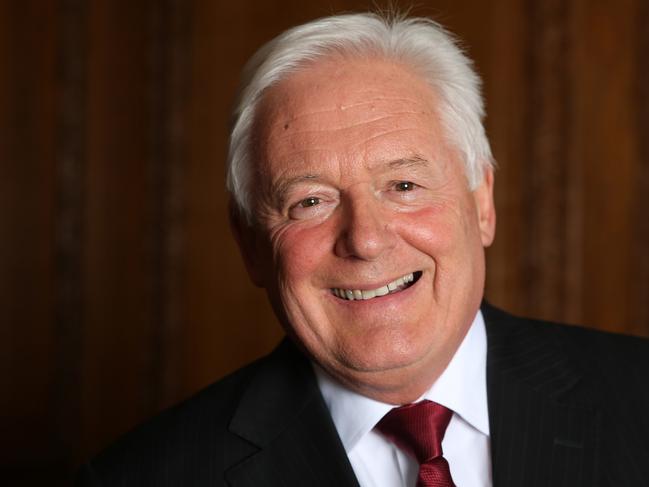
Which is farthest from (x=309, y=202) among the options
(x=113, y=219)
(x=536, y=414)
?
(x=113, y=219)

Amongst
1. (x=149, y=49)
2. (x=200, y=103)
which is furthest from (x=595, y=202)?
(x=149, y=49)

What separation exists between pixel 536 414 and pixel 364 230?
1.81ft

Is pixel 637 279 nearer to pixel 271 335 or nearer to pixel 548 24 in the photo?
pixel 548 24

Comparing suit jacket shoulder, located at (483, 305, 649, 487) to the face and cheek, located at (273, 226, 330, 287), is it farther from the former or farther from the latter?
cheek, located at (273, 226, 330, 287)

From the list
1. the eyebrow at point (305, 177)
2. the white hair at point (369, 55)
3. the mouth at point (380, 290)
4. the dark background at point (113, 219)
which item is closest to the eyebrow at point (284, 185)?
the eyebrow at point (305, 177)

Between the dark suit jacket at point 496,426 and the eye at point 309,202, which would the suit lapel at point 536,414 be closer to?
the dark suit jacket at point 496,426

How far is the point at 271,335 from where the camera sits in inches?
169

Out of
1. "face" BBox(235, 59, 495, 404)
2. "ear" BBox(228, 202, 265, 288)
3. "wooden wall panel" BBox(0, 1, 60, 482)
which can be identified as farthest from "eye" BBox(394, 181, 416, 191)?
"wooden wall panel" BBox(0, 1, 60, 482)

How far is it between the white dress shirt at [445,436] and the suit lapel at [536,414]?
42 mm

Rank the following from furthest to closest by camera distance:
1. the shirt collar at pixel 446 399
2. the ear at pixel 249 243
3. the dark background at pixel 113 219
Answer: the dark background at pixel 113 219 < the ear at pixel 249 243 < the shirt collar at pixel 446 399

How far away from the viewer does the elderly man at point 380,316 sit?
1.84m

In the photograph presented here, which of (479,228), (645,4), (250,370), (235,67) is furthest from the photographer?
(235,67)

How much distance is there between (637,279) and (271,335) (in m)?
1.64

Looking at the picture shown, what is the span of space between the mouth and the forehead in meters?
0.25
